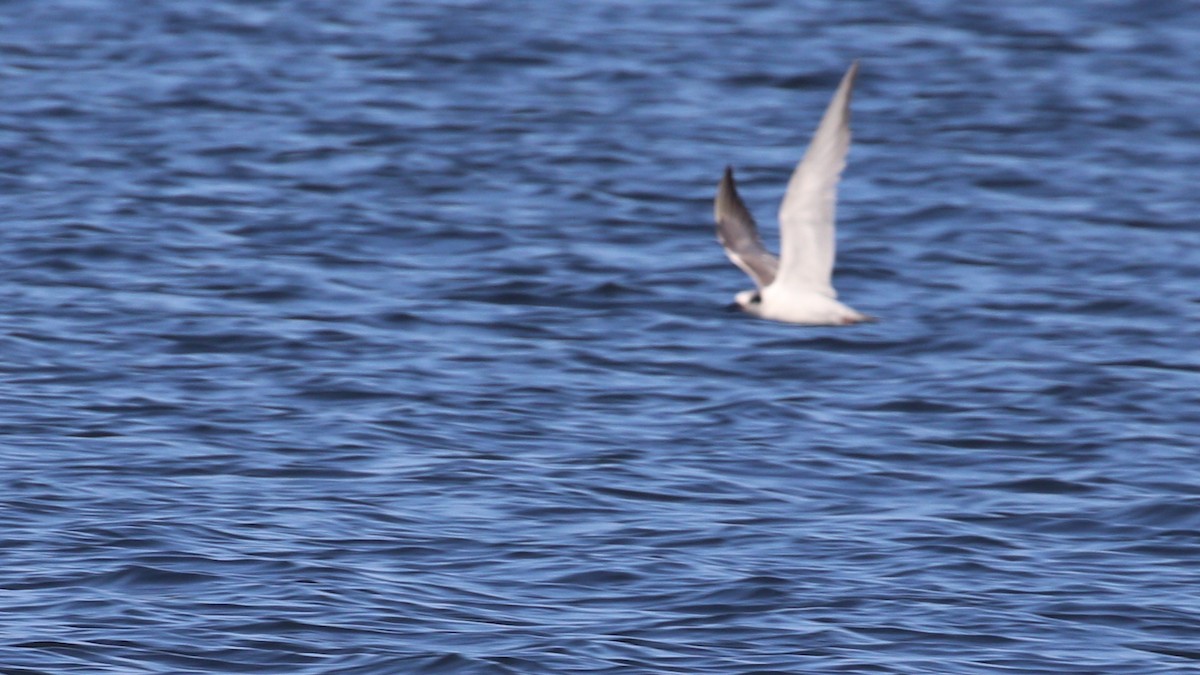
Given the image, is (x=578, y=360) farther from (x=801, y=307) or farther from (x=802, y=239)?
(x=802, y=239)

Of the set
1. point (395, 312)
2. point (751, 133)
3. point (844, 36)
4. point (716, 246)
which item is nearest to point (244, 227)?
point (395, 312)

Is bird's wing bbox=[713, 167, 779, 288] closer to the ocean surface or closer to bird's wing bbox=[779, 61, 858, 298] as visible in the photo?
bird's wing bbox=[779, 61, 858, 298]

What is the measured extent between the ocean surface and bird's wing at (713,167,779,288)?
41.9 inches

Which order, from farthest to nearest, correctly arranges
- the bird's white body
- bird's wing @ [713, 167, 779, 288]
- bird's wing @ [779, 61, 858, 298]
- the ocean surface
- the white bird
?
bird's wing @ [713, 167, 779, 288]
the bird's white body
the white bird
bird's wing @ [779, 61, 858, 298]
the ocean surface

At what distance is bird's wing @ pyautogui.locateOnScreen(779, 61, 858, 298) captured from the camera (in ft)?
33.7

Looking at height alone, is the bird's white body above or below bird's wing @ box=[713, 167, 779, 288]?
below

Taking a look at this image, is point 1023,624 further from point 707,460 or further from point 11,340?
point 11,340

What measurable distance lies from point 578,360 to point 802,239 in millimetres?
2863

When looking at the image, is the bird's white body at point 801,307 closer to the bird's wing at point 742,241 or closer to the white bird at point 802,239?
the white bird at point 802,239

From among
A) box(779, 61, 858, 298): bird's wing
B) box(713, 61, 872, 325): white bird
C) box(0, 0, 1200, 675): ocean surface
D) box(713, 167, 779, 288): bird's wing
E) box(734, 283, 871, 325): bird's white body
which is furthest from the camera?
box(713, 167, 779, 288): bird's wing

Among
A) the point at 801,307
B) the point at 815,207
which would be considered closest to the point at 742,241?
the point at 801,307

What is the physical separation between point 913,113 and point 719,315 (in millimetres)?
7251

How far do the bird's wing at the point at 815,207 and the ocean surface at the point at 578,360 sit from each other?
1.14 meters

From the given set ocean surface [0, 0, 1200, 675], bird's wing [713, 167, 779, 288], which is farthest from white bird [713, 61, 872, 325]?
ocean surface [0, 0, 1200, 675]
